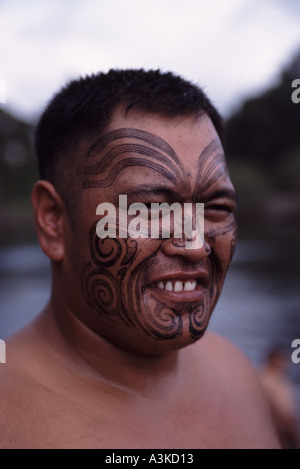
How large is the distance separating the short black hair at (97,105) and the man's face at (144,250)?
54 millimetres

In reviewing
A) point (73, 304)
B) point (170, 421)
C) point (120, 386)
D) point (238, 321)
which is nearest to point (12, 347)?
point (73, 304)

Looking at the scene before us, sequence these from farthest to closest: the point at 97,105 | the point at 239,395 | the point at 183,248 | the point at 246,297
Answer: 1. the point at 246,297
2. the point at 239,395
3. the point at 97,105
4. the point at 183,248

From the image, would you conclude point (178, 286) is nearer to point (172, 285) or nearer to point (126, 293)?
point (172, 285)

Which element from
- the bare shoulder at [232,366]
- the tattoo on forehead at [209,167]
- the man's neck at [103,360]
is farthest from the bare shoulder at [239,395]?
the tattoo on forehead at [209,167]

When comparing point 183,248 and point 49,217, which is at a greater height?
point 49,217

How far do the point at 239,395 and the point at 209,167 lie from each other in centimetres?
114

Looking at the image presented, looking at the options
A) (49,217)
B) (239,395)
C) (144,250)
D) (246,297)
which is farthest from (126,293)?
(246,297)

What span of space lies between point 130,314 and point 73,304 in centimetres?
28

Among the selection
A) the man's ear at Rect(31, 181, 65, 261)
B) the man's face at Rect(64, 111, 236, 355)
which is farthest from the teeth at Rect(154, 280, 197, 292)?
the man's ear at Rect(31, 181, 65, 261)

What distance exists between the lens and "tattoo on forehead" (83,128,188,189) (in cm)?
188

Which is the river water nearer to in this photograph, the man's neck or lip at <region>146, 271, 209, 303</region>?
the man's neck

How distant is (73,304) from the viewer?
2020 millimetres

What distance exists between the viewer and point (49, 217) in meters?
2.07
